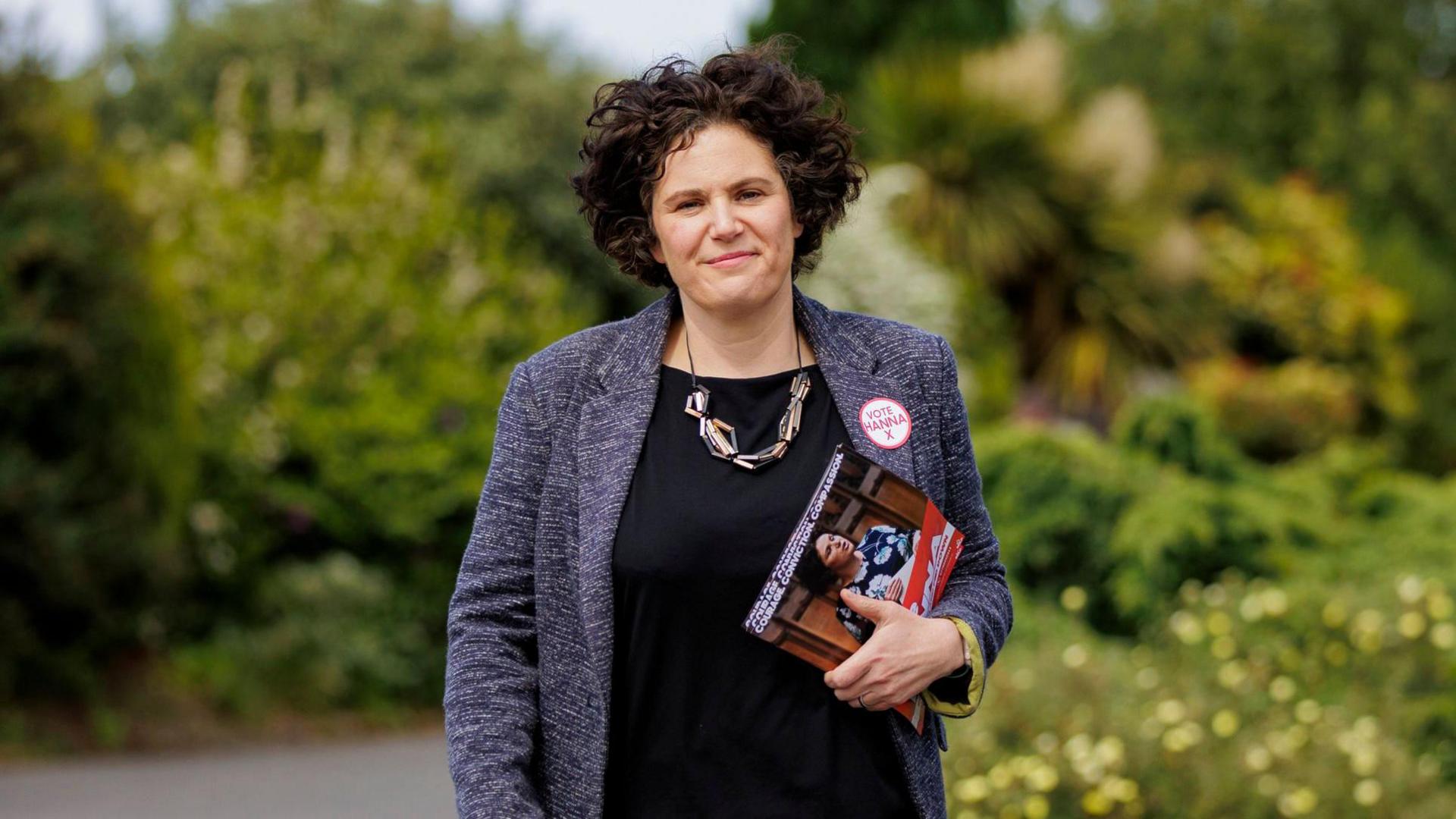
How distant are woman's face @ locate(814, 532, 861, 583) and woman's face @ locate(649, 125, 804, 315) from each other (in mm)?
351

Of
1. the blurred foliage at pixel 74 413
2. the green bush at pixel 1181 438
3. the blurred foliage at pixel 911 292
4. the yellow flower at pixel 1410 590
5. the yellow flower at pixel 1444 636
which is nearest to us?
the yellow flower at pixel 1444 636

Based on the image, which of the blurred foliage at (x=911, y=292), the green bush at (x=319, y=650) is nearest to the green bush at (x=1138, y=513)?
the green bush at (x=319, y=650)

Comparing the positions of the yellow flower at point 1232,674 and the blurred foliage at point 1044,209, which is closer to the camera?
the yellow flower at point 1232,674

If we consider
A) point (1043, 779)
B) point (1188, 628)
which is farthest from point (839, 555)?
point (1188, 628)

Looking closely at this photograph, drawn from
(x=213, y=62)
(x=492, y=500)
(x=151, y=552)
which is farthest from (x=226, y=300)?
(x=492, y=500)

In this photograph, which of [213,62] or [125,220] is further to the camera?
[213,62]

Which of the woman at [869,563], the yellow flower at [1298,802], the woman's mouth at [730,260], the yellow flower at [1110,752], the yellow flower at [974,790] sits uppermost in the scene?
the woman's mouth at [730,260]

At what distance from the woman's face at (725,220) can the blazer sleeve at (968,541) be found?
310mm

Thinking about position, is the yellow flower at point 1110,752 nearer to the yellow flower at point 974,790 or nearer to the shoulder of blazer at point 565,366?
the yellow flower at point 974,790

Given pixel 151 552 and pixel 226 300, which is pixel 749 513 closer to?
pixel 151 552

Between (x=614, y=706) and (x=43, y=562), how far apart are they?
6.24m

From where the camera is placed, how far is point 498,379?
11.6 metres

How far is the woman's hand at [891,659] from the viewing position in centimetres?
221

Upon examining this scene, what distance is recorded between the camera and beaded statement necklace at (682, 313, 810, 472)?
7.54ft
